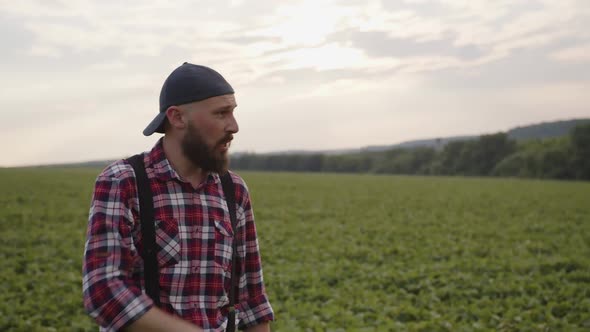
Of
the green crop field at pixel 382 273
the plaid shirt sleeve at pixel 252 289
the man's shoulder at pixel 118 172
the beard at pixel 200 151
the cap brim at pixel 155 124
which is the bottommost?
the green crop field at pixel 382 273

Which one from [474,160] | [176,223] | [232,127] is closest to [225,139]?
[232,127]

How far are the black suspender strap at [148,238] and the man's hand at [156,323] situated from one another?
130mm

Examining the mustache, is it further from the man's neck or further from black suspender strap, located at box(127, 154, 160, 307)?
black suspender strap, located at box(127, 154, 160, 307)

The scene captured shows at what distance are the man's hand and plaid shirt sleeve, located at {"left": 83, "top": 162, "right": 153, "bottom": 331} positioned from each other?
0.02 m

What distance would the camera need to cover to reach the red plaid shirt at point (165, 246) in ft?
5.41

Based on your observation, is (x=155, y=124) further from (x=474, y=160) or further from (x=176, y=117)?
(x=474, y=160)

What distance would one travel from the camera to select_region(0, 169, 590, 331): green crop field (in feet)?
21.7

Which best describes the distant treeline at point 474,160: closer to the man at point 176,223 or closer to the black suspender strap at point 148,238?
the man at point 176,223

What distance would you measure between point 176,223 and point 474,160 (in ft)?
335

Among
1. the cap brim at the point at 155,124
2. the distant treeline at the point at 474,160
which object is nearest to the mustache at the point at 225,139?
the cap brim at the point at 155,124

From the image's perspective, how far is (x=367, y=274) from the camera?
9148 millimetres

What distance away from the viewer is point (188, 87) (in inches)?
72.5

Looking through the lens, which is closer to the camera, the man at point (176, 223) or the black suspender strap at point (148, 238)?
the man at point (176, 223)

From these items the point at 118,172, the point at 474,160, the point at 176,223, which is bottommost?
the point at 474,160
